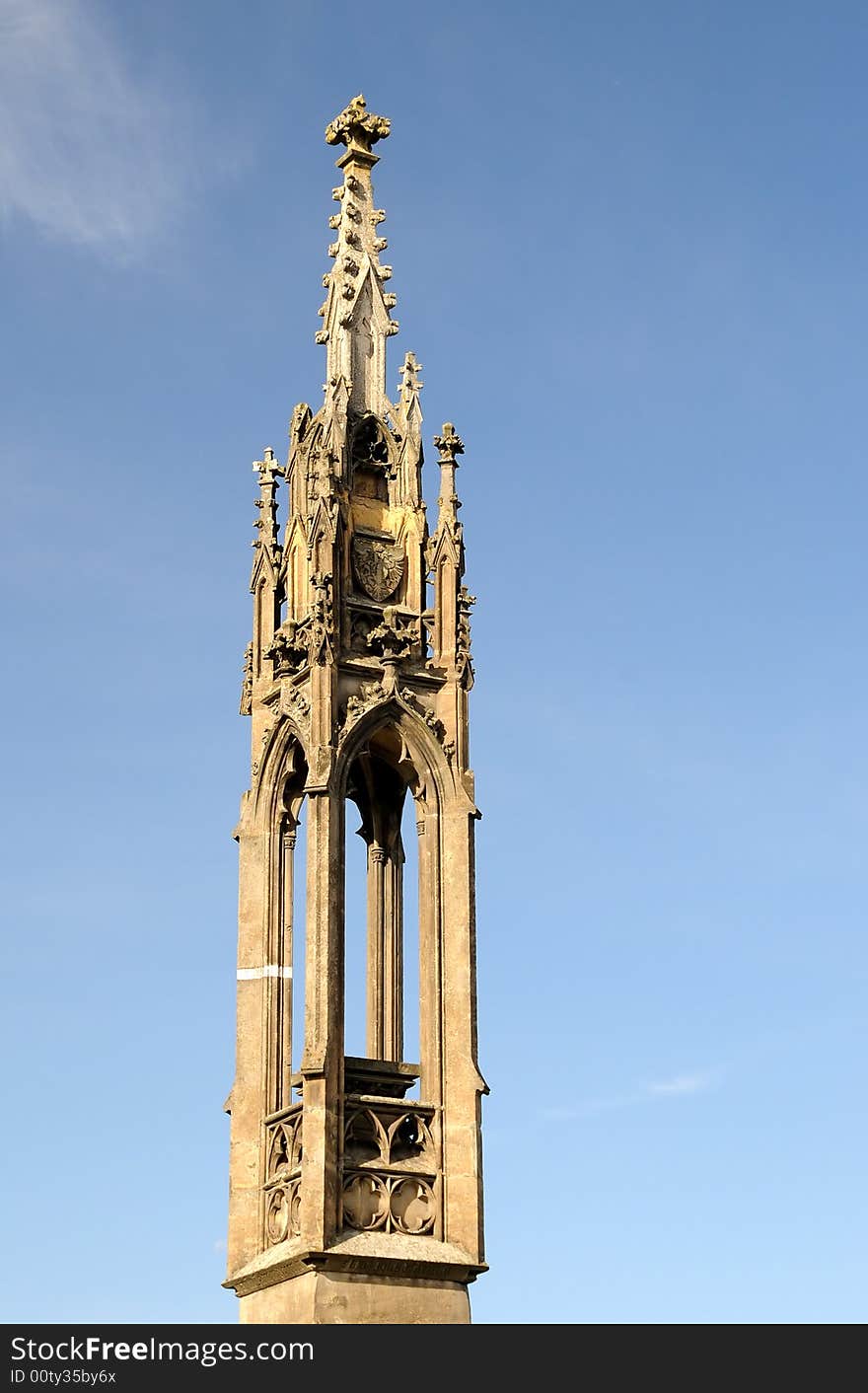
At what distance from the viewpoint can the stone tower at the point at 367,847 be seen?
28.8 meters

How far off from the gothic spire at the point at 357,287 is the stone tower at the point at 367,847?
3 centimetres

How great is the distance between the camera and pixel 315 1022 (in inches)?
1139

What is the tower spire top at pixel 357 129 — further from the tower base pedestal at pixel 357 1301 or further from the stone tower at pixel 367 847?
the tower base pedestal at pixel 357 1301

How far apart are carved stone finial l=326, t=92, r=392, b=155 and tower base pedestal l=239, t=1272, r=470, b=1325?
1548cm

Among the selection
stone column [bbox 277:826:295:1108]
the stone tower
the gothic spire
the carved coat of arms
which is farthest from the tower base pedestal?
the gothic spire

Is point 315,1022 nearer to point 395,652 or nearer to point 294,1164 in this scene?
point 294,1164

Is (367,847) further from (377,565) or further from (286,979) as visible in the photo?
(377,565)

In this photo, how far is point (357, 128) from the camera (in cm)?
3469

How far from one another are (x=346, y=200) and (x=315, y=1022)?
38.6 ft

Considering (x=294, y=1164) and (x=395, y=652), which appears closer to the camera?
(x=294, y=1164)

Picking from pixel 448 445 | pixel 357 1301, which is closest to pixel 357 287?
pixel 448 445

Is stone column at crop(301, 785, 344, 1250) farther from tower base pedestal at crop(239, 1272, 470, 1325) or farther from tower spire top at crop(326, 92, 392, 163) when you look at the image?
A: tower spire top at crop(326, 92, 392, 163)

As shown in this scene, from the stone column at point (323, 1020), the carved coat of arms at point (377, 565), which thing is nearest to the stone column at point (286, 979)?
the stone column at point (323, 1020)
